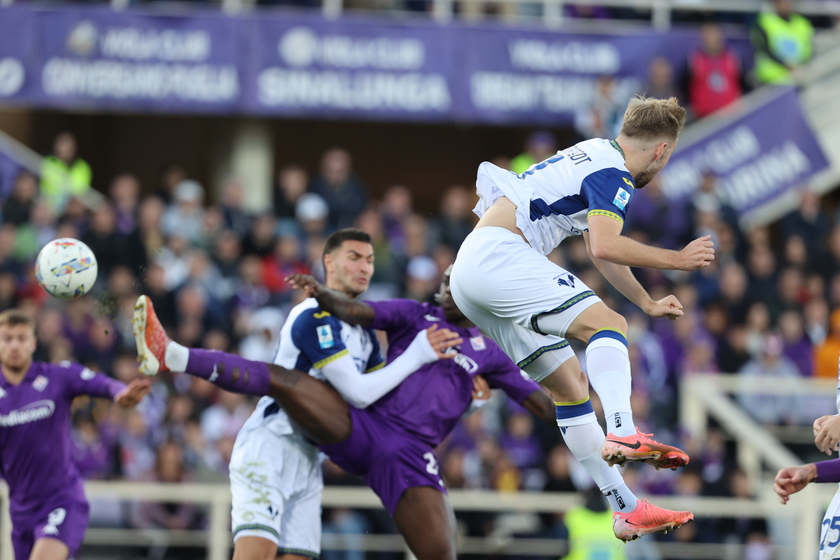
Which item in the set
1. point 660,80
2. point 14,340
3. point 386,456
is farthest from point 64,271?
point 660,80

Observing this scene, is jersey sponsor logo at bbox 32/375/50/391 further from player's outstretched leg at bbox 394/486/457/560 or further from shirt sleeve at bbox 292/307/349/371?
player's outstretched leg at bbox 394/486/457/560

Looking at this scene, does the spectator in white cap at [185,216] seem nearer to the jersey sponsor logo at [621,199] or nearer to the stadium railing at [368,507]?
the stadium railing at [368,507]

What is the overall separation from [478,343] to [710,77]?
8714 millimetres

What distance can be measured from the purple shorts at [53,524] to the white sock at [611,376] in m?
4.06

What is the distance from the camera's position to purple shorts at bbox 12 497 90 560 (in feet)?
26.4

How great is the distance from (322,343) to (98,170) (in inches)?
468

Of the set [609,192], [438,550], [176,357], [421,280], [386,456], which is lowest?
[438,550]

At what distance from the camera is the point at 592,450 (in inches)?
253

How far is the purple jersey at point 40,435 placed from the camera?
323 inches

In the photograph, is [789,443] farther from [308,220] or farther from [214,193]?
[214,193]

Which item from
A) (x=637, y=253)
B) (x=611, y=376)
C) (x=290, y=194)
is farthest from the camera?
(x=290, y=194)

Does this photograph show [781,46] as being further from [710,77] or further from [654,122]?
[654,122]

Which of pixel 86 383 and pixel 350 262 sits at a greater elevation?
pixel 350 262

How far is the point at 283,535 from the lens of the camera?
25.9 feet
